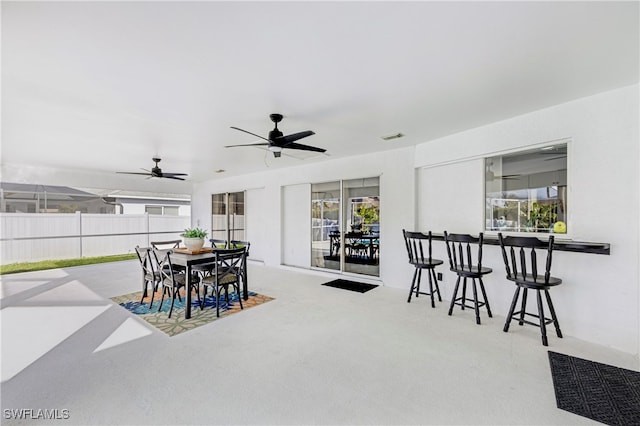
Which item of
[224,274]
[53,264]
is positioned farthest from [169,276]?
[53,264]

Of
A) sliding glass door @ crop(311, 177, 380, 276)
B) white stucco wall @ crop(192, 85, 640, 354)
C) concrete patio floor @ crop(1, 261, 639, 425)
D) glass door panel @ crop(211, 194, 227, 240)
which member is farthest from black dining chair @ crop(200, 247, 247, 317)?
glass door panel @ crop(211, 194, 227, 240)

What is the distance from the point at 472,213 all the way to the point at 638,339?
206 centimetres

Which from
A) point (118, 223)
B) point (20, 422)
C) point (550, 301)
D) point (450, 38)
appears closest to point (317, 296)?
point (550, 301)

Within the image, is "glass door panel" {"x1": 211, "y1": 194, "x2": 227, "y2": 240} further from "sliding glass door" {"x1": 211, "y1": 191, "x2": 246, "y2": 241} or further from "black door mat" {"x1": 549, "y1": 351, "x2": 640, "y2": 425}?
"black door mat" {"x1": 549, "y1": 351, "x2": 640, "y2": 425}

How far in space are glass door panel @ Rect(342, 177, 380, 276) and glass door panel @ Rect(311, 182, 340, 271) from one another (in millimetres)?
292

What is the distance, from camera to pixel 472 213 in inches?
166

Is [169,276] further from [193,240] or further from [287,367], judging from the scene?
[287,367]

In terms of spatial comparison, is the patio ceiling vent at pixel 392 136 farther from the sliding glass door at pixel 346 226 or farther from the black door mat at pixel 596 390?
the black door mat at pixel 596 390

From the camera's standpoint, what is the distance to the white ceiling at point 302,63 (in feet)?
5.87

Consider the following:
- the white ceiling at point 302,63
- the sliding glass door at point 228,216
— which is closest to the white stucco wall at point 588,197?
the white ceiling at point 302,63

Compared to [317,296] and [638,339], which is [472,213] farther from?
[317,296]

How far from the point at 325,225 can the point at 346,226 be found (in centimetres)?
66

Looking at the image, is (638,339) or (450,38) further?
(638,339)

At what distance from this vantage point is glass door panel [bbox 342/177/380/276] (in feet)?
18.5
